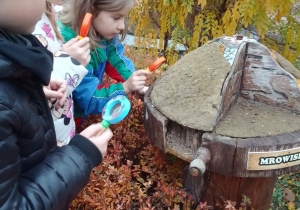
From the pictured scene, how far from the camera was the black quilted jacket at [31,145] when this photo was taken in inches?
33.4

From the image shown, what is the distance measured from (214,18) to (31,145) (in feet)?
9.06

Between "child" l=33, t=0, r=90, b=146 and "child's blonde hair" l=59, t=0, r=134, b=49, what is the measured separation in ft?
1.11

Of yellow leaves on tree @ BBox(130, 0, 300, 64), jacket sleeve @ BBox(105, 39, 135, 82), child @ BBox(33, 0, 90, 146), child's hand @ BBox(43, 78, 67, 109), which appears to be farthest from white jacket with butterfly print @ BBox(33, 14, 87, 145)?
yellow leaves on tree @ BBox(130, 0, 300, 64)

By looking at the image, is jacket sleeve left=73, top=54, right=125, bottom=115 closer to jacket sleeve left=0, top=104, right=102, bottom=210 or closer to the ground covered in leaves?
the ground covered in leaves

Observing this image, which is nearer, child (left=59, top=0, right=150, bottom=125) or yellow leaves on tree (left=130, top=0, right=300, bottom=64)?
child (left=59, top=0, right=150, bottom=125)

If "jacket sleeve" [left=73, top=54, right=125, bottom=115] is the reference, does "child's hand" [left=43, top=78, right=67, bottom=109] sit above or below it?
above

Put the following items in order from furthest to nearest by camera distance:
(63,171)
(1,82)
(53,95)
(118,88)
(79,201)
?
1. (118,88)
2. (79,201)
3. (53,95)
4. (63,171)
5. (1,82)

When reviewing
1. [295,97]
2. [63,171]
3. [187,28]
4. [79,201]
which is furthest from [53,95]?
[187,28]

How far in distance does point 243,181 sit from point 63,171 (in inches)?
51.1

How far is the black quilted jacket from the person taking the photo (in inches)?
33.4

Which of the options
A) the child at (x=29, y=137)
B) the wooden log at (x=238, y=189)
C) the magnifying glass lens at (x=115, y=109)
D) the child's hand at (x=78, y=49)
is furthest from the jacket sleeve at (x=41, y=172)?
the wooden log at (x=238, y=189)

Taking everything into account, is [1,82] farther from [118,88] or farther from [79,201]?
[118,88]

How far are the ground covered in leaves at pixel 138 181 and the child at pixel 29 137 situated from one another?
22.9 inches

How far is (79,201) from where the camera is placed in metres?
1.62
